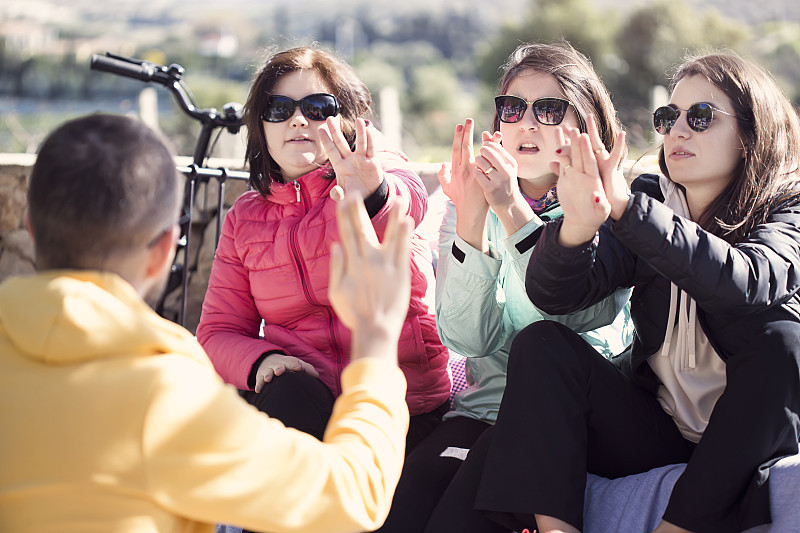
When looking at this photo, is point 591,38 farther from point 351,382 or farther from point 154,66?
point 351,382

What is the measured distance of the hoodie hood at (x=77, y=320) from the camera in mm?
1314

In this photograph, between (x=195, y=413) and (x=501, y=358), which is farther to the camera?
(x=501, y=358)

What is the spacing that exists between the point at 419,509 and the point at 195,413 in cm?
120

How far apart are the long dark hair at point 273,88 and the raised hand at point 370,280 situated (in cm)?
156

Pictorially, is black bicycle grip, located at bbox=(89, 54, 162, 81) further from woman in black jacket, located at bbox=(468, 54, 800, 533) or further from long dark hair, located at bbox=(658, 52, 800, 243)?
long dark hair, located at bbox=(658, 52, 800, 243)

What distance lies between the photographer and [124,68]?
3488mm

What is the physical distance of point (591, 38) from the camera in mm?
26938

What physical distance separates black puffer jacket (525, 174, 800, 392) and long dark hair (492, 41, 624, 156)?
52cm

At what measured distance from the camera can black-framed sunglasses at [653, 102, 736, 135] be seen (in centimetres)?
247

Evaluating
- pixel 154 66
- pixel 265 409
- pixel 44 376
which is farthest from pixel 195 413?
pixel 154 66

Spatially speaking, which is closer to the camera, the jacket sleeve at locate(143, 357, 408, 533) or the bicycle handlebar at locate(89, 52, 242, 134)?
the jacket sleeve at locate(143, 357, 408, 533)

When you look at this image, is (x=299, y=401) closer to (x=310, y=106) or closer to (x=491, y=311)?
(x=491, y=311)

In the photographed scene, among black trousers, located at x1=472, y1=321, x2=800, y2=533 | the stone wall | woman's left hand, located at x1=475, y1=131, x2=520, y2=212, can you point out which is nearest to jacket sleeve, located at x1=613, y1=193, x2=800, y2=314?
black trousers, located at x1=472, y1=321, x2=800, y2=533

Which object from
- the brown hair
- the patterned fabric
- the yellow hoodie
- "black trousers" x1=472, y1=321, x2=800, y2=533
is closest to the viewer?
the yellow hoodie
